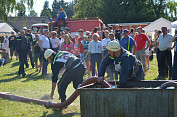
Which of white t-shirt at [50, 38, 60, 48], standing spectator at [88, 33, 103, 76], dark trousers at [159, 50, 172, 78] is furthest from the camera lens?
white t-shirt at [50, 38, 60, 48]

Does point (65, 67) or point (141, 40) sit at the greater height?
point (141, 40)

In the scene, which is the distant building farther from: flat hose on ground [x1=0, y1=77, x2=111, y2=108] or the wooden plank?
the wooden plank

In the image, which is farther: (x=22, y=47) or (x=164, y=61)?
(x=22, y=47)

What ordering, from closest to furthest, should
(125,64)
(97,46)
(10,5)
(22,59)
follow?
(125,64) → (97,46) → (22,59) → (10,5)

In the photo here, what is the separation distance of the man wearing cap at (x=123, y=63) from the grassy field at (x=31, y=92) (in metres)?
1.69

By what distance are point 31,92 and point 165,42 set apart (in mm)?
5416

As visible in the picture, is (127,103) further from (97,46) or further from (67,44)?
(67,44)

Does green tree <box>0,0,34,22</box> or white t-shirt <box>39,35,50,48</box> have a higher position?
green tree <box>0,0,34,22</box>

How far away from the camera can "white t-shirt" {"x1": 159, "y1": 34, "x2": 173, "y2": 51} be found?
11.3 m

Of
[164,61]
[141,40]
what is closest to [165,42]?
[164,61]

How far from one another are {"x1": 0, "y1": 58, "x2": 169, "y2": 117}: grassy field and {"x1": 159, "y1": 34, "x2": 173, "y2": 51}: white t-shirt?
1464 mm

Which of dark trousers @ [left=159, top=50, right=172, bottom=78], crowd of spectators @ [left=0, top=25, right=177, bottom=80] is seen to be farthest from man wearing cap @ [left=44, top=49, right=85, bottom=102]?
dark trousers @ [left=159, top=50, right=172, bottom=78]

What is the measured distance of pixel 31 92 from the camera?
10.2m

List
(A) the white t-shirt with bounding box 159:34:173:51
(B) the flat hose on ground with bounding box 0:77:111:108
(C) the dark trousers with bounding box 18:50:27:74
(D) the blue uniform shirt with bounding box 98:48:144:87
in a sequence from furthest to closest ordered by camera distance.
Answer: (C) the dark trousers with bounding box 18:50:27:74, (A) the white t-shirt with bounding box 159:34:173:51, (B) the flat hose on ground with bounding box 0:77:111:108, (D) the blue uniform shirt with bounding box 98:48:144:87
